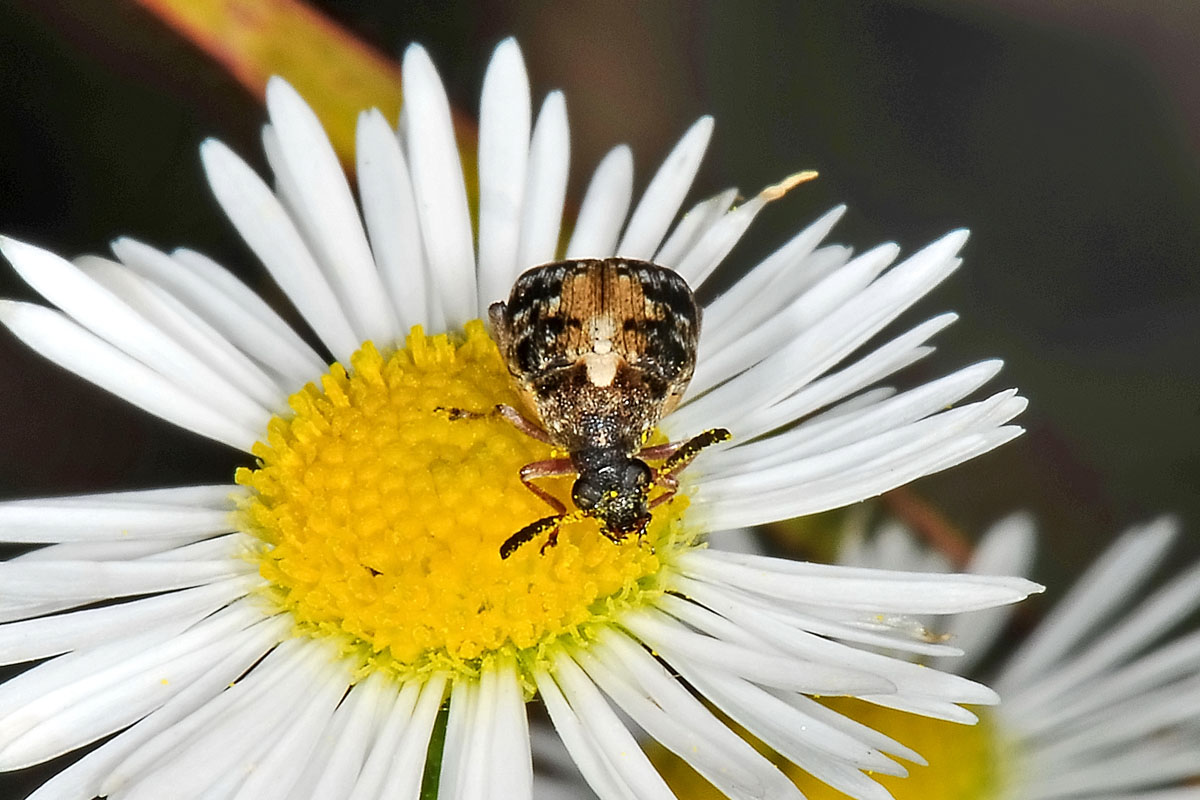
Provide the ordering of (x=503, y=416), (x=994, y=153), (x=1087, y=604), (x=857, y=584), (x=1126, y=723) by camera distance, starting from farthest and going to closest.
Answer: (x=994, y=153) < (x=1087, y=604) < (x=1126, y=723) < (x=503, y=416) < (x=857, y=584)

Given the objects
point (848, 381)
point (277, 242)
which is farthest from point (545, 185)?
point (848, 381)

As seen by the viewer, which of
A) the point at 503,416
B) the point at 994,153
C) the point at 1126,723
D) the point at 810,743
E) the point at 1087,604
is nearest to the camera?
the point at 810,743

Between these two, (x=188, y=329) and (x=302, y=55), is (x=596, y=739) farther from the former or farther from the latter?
(x=302, y=55)

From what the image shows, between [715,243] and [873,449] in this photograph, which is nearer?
[873,449]

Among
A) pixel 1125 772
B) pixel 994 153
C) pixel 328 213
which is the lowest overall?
pixel 1125 772

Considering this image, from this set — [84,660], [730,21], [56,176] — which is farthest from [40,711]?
[730,21]

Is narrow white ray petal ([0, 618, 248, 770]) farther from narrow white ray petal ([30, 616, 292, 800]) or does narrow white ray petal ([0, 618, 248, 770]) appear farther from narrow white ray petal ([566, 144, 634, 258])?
narrow white ray petal ([566, 144, 634, 258])

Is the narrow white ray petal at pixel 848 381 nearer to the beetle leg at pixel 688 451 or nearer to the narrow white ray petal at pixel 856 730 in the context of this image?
the beetle leg at pixel 688 451

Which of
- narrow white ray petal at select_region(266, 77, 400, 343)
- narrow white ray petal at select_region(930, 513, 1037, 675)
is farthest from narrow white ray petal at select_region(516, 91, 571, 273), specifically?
narrow white ray petal at select_region(930, 513, 1037, 675)
